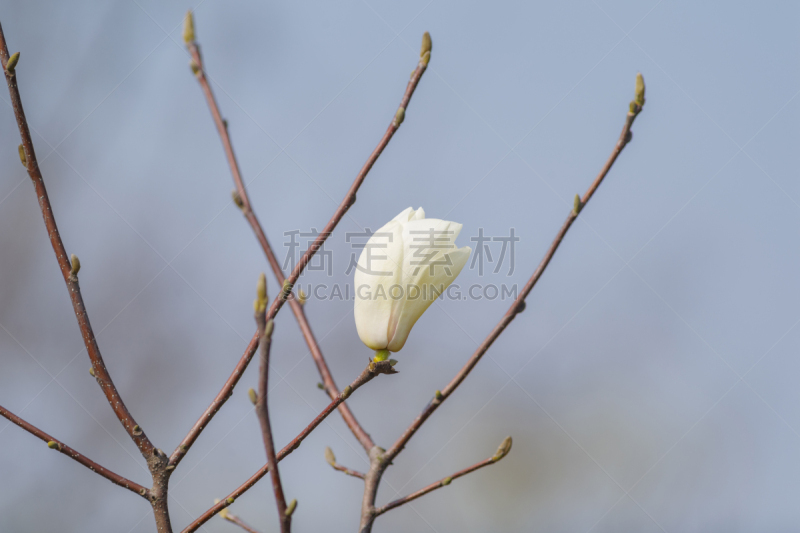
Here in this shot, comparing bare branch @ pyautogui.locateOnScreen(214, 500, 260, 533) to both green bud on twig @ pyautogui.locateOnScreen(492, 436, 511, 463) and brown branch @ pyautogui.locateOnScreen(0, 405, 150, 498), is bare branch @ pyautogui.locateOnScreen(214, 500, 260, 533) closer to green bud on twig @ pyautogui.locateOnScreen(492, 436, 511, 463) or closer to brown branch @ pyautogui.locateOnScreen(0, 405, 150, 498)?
brown branch @ pyautogui.locateOnScreen(0, 405, 150, 498)

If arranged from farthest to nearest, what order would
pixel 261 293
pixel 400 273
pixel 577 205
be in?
pixel 400 273, pixel 577 205, pixel 261 293

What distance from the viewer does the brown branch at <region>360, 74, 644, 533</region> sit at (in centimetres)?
33

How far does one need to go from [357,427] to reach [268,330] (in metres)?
0.23

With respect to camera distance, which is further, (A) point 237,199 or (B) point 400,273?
(B) point 400,273

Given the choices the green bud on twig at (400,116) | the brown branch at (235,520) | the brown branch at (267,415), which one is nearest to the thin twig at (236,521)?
the brown branch at (235,520)

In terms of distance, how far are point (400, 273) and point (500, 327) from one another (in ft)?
0.45

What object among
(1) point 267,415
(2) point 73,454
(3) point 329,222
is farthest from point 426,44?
(2) point 73,454

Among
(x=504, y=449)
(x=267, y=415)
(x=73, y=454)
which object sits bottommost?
(x=73, y=454)

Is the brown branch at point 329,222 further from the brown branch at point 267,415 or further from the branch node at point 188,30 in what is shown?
the brown branch at point 267,415

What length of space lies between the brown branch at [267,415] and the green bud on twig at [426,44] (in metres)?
0.23

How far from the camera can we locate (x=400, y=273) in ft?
1.51

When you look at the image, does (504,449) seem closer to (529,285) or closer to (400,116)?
(529,285)

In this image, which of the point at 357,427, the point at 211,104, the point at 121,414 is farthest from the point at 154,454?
the point at 211,104

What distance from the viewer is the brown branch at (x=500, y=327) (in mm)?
332
